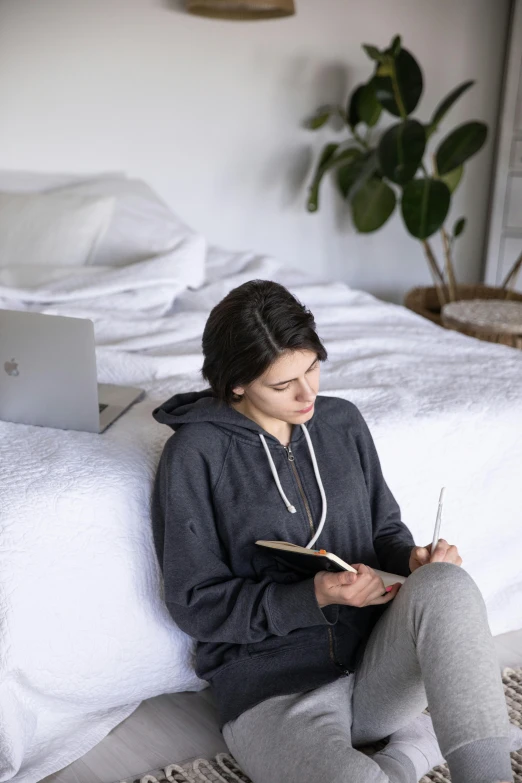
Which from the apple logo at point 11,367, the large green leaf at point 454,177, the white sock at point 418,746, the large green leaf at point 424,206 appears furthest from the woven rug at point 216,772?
the large green leaf at point 454,177

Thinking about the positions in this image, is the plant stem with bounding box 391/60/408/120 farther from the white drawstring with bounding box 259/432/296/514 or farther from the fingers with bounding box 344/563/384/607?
the fingers with bounding box 344/563/384/607

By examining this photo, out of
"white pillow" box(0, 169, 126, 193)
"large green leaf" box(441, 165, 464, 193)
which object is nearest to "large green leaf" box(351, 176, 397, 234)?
"large green leaf" box(441, 165, 464, 193)

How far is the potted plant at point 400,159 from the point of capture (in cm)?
302

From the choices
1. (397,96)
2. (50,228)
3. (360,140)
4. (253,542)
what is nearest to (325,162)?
(360,140)

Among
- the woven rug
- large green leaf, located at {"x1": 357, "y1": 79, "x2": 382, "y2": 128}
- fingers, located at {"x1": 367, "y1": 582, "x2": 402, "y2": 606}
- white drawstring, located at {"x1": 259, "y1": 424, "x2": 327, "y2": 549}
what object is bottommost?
the woven rug

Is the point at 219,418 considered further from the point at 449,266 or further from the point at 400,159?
the point at 449,266

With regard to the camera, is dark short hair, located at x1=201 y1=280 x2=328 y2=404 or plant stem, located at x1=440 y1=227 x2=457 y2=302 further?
plant stem, located at x1=440 y1=227 x2=457 y2=302

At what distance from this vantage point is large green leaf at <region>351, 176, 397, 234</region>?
3.22 meters

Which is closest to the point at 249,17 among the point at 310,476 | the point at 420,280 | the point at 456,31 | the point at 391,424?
the point at 456,31

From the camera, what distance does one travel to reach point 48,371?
4.71 ft

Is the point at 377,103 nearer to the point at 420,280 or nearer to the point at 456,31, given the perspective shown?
the point at 456,31

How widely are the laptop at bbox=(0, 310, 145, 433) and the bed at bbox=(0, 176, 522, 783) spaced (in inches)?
1.1

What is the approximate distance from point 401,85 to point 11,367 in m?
2.16

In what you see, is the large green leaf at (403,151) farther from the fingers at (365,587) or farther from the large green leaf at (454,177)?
the fingers at (365,587)
